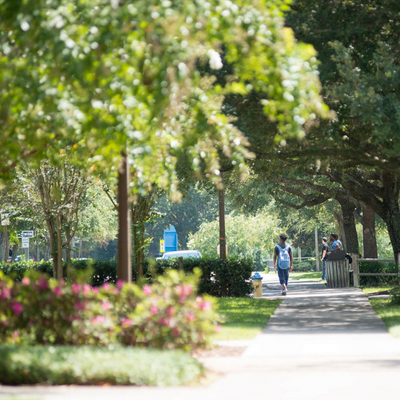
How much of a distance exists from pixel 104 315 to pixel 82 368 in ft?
4.49

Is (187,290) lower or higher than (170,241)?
lower

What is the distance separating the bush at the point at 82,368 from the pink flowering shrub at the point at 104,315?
3.04 feet

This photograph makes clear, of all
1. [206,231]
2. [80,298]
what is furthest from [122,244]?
[206,231]

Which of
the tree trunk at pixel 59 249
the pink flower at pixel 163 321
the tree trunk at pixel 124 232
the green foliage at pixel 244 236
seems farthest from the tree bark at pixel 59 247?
the green foliage at pixel 244 236

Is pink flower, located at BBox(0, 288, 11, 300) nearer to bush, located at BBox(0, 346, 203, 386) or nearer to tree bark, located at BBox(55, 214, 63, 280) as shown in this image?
bush, located at BBox(0, 346, 203, 386)

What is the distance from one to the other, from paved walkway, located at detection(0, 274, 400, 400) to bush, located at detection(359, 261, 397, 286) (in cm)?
1289

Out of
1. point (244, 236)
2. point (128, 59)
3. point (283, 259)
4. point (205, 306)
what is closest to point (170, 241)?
point (244, 236)

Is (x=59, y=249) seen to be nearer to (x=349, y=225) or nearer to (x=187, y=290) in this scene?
(x=349, y=225)

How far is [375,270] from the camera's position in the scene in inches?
1133

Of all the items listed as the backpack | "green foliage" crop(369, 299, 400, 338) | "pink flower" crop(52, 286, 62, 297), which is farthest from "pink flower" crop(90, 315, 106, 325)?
the backpack

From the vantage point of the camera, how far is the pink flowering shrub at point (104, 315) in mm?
8680

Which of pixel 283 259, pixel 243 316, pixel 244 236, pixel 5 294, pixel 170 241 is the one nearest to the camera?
pixel 5 294

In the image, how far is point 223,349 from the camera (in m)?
10.7

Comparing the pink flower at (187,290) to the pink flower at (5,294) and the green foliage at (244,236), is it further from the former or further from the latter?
the green foliage at (244,236)
